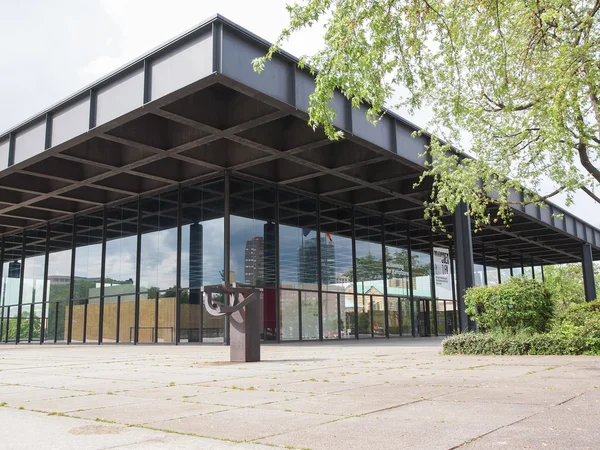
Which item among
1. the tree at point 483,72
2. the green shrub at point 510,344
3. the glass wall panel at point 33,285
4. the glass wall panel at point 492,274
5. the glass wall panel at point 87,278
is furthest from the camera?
the glass wall panel at point 492,274

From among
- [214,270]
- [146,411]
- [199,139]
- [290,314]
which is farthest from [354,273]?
[146,411]

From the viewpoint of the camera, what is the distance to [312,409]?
5.19 meters

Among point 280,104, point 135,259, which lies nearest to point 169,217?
point 135,259

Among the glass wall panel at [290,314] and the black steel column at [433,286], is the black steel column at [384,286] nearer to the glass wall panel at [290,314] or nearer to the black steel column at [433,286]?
the black steel column at [433,286]

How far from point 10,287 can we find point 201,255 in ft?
59.1

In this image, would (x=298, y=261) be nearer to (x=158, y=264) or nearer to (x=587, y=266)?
(x=158, y=264)

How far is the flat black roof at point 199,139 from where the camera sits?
47.4 ft

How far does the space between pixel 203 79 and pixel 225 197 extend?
8.45m

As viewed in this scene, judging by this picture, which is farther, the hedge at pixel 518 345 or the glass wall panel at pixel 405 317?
the glass wall panel at pixel 405 317

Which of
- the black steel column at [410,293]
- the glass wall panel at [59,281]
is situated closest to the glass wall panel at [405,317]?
the black steel column at [410,293]

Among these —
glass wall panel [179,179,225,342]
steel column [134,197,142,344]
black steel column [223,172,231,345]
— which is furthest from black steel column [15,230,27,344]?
black steel column [223,172,231,345]

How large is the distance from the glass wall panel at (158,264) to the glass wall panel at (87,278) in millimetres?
3939

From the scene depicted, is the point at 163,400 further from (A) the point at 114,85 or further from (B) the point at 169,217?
(B) the point at 169,217

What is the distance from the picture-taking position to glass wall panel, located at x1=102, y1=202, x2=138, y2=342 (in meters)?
25.3
